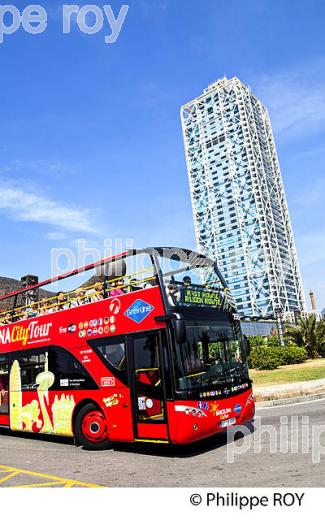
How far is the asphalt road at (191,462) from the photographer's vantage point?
5867 mm

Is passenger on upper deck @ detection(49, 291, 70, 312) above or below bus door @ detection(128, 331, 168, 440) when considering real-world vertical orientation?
above

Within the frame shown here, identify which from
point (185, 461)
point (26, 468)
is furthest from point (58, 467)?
point (185, 461)

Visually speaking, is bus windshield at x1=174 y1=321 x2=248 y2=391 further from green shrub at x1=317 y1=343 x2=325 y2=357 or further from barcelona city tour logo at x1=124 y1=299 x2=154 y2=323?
green shrub at x1=317 y1=343 x2=325 y2=357

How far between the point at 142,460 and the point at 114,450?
4.52 ft

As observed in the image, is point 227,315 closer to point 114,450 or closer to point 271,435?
point 271,435

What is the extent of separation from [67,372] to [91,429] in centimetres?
141

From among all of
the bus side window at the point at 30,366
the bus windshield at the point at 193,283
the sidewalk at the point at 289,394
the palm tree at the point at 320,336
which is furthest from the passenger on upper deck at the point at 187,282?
the palm tree at the point at 320,336

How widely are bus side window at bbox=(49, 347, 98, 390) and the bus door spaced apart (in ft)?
4.15

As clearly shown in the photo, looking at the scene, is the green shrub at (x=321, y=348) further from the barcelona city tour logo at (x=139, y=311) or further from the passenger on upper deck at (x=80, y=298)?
the barcelona city tour logo at (x=139, y=311)

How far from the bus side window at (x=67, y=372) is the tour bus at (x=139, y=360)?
23mm

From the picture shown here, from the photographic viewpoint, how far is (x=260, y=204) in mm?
185375

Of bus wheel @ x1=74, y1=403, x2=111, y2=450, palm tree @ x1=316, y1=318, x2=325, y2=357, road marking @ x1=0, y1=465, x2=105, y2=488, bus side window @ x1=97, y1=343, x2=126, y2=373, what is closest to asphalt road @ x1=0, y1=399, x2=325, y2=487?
road marking @ x1=0, y1=465, x2=105, y2=488

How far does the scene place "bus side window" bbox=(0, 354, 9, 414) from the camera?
1137 cm

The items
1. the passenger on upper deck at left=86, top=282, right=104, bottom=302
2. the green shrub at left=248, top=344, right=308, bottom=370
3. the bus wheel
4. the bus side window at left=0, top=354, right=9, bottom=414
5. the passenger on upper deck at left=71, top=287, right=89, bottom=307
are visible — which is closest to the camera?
the bus wheel
